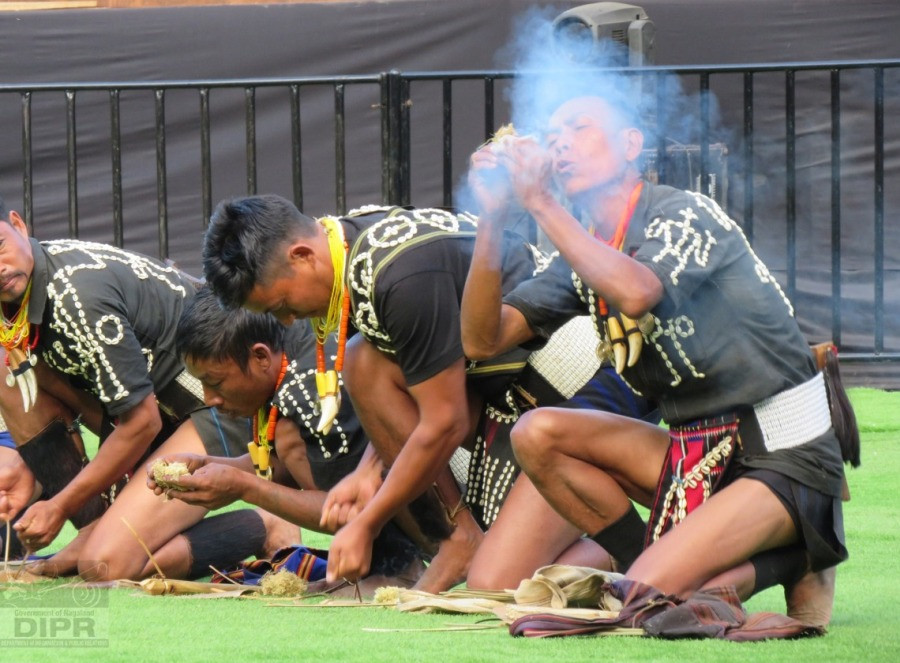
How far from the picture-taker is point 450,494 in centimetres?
352

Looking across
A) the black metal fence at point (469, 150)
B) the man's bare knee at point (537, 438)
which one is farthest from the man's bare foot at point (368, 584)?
the black metal fence at point (469, 150)

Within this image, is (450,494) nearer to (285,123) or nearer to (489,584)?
(489,584)

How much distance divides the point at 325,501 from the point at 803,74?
15.1 ft

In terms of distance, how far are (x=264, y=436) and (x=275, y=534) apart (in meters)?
0.43

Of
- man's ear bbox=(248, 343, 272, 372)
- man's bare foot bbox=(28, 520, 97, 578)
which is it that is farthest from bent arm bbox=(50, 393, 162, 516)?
man's ear bbox=(248, 343, 272, 372)

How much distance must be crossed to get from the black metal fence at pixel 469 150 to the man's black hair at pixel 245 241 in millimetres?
1765

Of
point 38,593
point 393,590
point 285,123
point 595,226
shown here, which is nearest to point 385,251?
point 595,226

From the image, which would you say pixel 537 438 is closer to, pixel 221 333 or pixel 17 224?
pixel 221 333

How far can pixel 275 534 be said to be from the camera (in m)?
3.95

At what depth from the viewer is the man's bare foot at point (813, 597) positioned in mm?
2844

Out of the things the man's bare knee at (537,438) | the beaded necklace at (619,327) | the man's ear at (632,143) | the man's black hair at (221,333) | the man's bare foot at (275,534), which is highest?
the man's ear at (632,143)

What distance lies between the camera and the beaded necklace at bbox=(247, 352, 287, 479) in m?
3.60

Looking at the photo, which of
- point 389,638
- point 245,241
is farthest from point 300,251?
point 389,638

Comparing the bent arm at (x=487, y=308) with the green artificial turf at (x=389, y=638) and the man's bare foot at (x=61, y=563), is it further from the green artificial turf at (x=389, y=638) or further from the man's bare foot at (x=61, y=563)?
the man's bare foot at (x=61, y=563)
